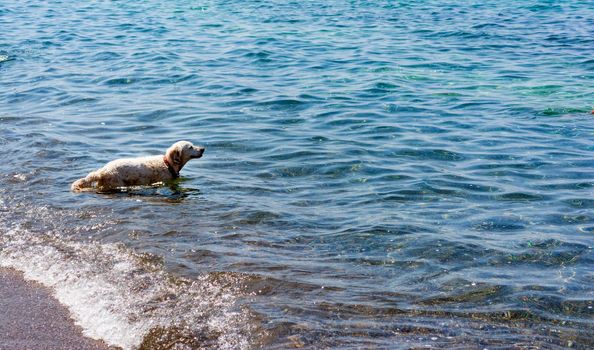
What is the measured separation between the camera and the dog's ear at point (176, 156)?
11.4m

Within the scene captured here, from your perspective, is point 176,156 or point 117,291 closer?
point 117,291

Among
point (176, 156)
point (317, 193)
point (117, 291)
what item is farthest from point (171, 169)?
point (117, 291)

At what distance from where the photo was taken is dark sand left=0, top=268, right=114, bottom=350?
21.3 feet

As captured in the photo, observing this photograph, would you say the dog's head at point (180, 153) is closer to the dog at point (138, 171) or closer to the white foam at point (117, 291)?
the dog at point (138, 171)

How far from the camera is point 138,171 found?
36.8ft

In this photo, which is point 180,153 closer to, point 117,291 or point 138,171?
point 138,171

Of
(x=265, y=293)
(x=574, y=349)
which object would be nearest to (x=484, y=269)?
(x=574, y=349)

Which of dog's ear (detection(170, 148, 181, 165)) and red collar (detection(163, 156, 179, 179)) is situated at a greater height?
dog's ear (detection(170, 148, 181, 165))

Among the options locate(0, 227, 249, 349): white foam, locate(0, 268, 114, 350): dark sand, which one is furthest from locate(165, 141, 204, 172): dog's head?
locate(0, 268, 114, 350): dark sand

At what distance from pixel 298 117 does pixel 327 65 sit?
5.36 metres

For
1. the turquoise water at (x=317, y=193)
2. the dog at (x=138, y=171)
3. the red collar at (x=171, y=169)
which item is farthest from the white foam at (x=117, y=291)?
the red collar at (x=171, y=169)

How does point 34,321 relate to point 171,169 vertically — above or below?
above

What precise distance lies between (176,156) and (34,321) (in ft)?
15.8

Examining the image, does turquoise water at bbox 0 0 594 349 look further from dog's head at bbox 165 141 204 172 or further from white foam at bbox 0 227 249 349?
dog's head at bbox 165 141 204 172
